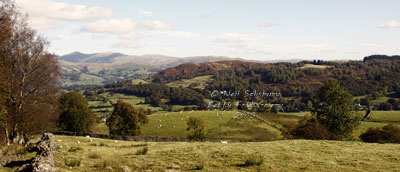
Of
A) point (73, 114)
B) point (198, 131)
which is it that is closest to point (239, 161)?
point (198, 131)

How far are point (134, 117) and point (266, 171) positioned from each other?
60.2m

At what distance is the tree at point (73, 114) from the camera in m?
64.0

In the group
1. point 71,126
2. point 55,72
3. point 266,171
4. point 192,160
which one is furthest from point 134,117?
point 266,171

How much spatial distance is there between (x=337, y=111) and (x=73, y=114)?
6350cm

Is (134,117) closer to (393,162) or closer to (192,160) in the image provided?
(192,160)

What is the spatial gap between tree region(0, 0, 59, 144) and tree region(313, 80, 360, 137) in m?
58.7

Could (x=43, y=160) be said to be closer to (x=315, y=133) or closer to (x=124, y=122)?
(x=315, y=133)

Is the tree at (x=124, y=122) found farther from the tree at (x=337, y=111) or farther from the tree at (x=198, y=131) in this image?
the tree at (x=337, y=111)

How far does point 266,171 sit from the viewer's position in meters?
17.3

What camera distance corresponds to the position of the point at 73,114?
64625 millimetres

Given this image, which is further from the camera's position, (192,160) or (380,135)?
(380,135)

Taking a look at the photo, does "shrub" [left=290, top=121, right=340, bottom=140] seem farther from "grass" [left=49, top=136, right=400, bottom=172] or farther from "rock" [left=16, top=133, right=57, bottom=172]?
"rock" [left=16, top=133, right=57, bottom=172]

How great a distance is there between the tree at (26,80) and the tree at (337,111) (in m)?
58.7

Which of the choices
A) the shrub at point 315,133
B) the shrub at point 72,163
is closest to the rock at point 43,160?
the shrub at point 72,163
